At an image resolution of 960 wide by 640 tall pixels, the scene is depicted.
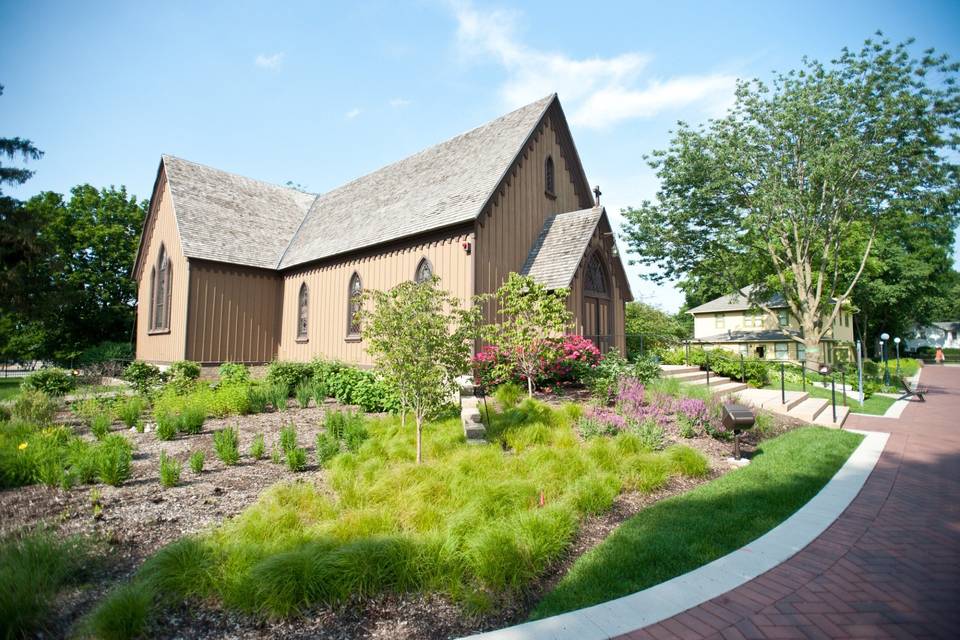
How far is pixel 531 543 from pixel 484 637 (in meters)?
1.09

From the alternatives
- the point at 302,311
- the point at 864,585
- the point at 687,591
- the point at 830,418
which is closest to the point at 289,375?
the point at 302,311

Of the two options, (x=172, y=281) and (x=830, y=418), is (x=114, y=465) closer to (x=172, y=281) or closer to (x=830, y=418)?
(x=830, y=418)

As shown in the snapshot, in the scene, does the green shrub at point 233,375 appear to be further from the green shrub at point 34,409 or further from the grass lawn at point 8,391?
the grass lawn at point 8,391

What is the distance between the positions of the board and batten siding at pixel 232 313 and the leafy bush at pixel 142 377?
2.82 meters

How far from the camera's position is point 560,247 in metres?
14.0

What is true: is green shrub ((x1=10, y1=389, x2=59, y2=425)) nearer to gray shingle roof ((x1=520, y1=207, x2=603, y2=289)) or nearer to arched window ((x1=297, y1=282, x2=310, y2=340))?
arched window ((x1=297, y1=282, x2=310, y2=340))

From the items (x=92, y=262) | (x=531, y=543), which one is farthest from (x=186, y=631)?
(x=92, y=262)

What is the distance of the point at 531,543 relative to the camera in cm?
394

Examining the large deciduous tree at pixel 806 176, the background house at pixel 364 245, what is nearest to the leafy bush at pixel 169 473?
the background house at pixel 364 245

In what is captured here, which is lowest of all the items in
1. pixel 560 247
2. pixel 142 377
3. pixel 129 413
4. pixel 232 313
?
pixel 129 413

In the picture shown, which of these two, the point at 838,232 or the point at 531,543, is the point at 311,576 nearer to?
the point at 531,543

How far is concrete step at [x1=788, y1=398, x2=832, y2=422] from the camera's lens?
11.5 metres

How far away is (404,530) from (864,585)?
383 cm

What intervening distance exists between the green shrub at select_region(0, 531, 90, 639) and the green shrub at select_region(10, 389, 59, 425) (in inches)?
254
